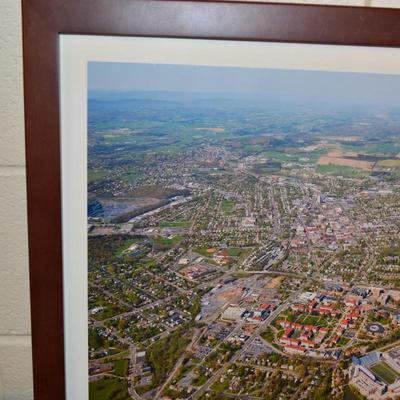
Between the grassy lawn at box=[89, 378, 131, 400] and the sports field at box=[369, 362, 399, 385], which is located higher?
the sports field at box=[369, 362, 399, 385]

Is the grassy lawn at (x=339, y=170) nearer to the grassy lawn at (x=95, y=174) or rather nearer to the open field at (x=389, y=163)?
the open field at (x=389, y=163)

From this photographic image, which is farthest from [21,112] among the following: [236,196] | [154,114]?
[236,196]

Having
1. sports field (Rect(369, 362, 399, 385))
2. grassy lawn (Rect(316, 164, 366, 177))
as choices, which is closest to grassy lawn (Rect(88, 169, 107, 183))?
grassy lawn (Rect(316, 164, 366, 177))

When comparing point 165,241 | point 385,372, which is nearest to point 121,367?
point 165,241

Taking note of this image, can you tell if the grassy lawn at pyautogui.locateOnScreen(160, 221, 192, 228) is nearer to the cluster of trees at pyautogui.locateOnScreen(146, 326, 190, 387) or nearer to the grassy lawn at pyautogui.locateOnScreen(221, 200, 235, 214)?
the grassy lawn at pyautogui.locateOnScreen(221, 200, 235, 214)

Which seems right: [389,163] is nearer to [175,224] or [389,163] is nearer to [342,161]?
[342,161]

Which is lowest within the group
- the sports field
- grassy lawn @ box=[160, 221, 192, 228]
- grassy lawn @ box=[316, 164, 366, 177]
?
the sports field

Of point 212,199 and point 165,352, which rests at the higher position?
point 212,199

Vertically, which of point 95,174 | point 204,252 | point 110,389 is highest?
point 95,174
